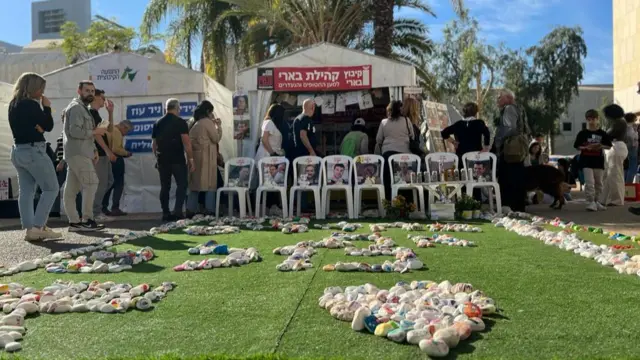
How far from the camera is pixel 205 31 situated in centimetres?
2102

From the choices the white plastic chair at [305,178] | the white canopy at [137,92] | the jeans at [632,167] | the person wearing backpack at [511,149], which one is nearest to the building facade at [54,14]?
the white canopy at [137,92]

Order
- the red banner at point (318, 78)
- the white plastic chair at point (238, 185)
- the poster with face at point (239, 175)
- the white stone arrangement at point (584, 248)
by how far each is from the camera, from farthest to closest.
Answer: the red banner at point (318, 78) < the poster with face at point (239, 175) < the white plastic chair at point (238, 185) < the white stone arrangement at point (584, 248)

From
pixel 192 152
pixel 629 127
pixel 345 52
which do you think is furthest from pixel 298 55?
pixel 629 127

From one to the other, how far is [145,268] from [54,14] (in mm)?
153077

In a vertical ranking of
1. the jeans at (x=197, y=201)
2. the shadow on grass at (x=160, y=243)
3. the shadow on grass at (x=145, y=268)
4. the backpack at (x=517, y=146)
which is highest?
the backpack at (x=517, y=146)

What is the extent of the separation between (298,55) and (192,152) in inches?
107

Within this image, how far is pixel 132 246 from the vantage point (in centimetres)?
589

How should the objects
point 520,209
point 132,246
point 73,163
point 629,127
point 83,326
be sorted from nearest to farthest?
point 83,326, point 132,246, point 73,163, point 520,209, point 629,127

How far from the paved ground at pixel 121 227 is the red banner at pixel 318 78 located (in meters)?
3.21

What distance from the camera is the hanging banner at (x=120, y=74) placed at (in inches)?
426

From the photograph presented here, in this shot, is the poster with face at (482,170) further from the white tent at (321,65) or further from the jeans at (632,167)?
the jeans at (632,167)

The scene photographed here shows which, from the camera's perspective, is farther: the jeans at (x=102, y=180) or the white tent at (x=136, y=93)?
the white tent at (x=136, y=93)

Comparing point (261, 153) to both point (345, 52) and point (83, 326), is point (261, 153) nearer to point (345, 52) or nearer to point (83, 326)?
point (345, 52)

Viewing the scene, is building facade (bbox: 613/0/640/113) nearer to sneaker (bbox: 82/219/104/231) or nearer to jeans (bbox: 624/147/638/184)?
jeans (bbox: 624/147/638/184)
